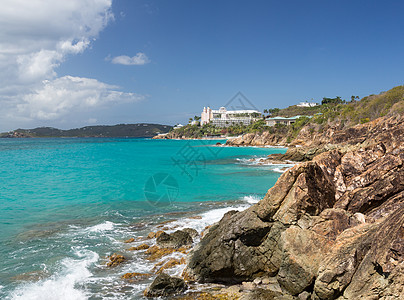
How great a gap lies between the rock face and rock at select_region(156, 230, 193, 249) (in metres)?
2.18

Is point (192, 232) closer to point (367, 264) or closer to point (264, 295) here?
point (264, 295)

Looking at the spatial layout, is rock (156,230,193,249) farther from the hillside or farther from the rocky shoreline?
the hillside

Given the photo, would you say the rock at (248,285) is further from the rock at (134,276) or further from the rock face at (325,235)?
the rock at (134,276)

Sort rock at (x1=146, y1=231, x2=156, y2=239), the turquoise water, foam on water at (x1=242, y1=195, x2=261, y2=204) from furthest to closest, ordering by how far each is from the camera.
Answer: foam on water at (x1=242, y1=195, x2=261, y2=204) < rock at (x1=146, y1=231, x2=156, y2=239) < the turquoise water

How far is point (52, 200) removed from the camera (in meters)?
27.0

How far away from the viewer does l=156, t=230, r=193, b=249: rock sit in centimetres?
1472

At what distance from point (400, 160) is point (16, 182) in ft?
145

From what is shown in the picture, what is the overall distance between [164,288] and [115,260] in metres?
4.12

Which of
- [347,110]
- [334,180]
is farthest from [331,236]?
[347,110]

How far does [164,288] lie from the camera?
1030cm

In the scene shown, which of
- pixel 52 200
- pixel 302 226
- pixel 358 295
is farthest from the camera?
pixel 52 200

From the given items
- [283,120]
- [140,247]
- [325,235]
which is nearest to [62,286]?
[140,247]

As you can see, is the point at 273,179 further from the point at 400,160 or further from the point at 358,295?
the point at 358,295

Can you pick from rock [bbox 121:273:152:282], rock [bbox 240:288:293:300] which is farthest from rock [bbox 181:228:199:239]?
rock [bbox 240:288:293:300]
